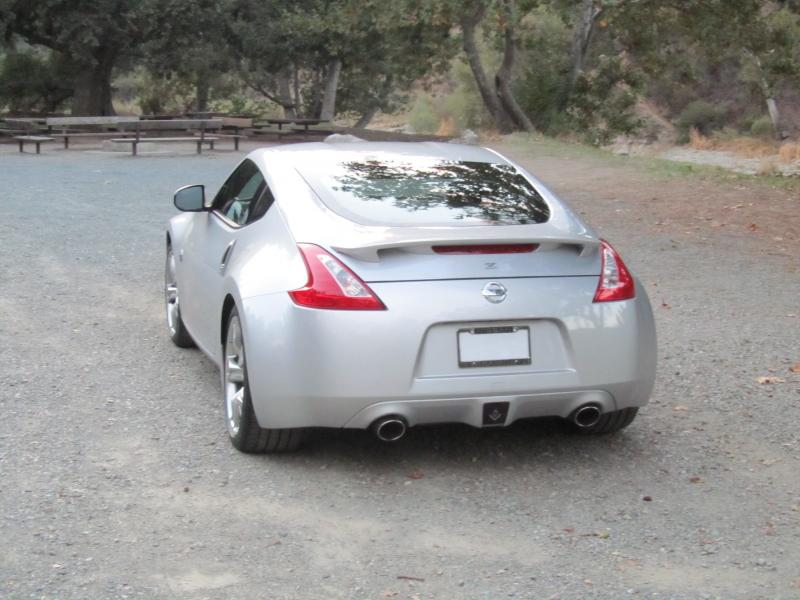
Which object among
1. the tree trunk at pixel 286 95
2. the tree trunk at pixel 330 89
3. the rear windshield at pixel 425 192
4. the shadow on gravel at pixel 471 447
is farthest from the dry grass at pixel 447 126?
the shadow on gravel at pixel 471 447

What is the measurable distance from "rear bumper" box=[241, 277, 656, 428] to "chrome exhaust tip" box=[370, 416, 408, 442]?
47 millimetres

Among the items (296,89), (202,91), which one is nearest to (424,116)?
(296,89)

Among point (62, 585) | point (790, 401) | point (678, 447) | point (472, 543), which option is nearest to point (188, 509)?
point (62, 585)

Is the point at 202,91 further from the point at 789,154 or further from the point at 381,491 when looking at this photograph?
the point at 381,491

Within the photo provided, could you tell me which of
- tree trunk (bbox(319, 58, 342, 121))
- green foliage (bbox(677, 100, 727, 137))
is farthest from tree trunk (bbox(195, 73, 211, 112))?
green foliage (bbox(677, 100, 727, 137))

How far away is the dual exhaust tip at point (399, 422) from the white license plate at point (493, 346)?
1.21 ft

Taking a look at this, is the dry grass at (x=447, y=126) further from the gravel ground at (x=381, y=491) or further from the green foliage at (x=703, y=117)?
the gravel ground at (x=381, y=491)

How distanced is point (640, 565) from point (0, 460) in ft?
9.50

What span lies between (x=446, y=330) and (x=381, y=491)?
2.45 feet

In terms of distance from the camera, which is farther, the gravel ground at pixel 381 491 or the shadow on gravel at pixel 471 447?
the shadow on gravel at pixel 471 447

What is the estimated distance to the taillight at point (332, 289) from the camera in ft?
16.9

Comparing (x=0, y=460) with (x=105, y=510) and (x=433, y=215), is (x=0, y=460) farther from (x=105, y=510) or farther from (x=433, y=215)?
(x=433, y=215)

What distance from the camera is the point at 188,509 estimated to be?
4953 mm

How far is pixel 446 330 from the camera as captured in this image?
5195 mm
